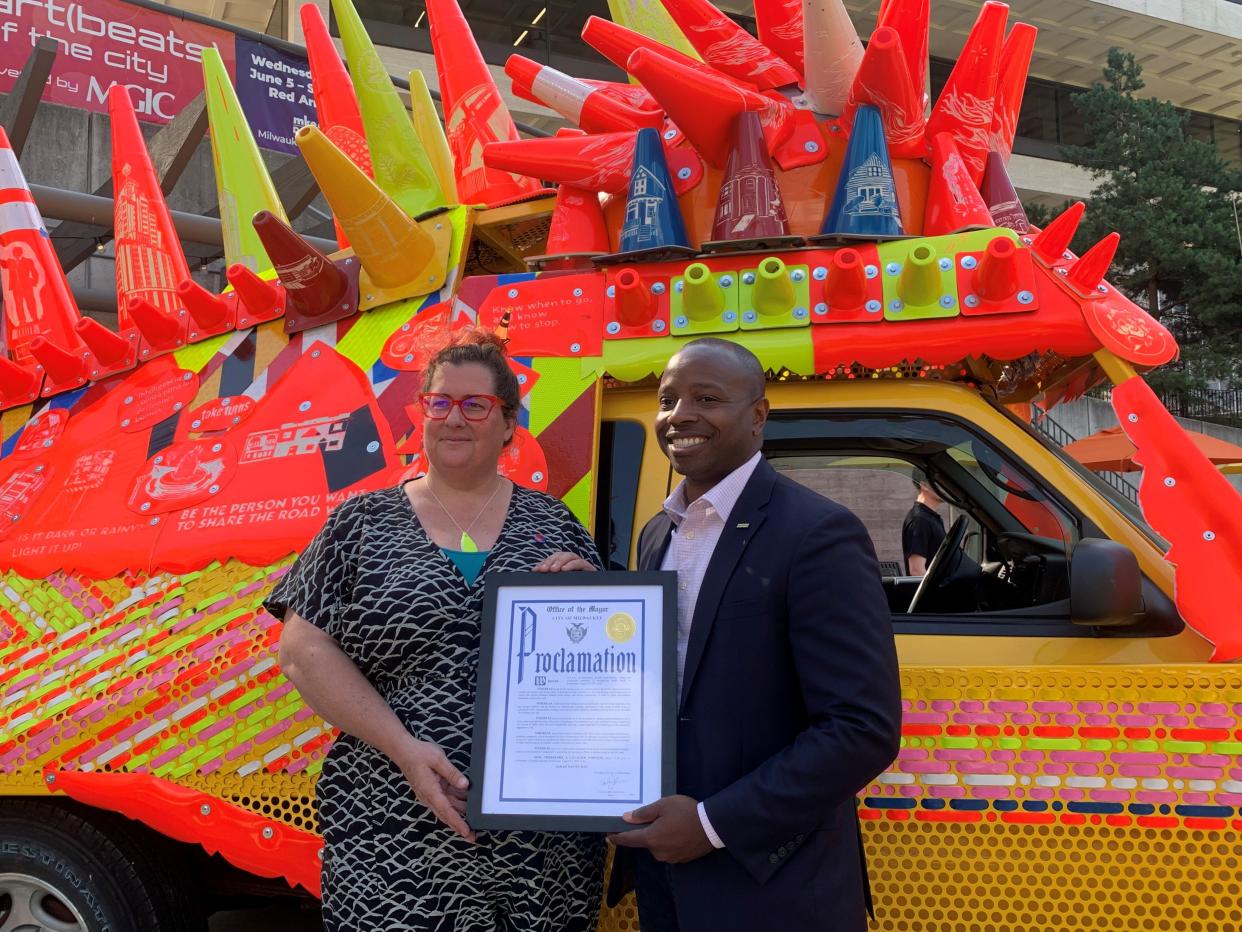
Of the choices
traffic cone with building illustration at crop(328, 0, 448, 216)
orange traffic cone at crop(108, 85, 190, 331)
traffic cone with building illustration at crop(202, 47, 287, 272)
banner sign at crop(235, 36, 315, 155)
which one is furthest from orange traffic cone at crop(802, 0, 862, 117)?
banner sign at crop(235, 36, 315, 155)

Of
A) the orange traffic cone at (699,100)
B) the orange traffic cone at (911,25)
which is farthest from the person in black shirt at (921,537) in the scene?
the orange traffic cone at (699,100)

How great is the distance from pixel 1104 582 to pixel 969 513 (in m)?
1.20

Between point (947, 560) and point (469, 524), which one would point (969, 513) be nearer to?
point (947, 560)

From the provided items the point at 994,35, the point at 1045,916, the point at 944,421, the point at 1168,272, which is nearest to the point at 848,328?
the point at 944,421

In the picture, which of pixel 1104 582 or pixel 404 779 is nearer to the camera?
pixel 404 779

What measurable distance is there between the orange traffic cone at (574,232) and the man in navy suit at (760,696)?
52.7 inches

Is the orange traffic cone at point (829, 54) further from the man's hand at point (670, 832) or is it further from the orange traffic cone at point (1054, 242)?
the man's hand at point (670, 832)

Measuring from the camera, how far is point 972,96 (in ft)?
10.9

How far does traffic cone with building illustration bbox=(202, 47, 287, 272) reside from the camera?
14.2 feet

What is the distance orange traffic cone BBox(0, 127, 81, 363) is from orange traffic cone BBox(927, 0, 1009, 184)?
3.43 meters

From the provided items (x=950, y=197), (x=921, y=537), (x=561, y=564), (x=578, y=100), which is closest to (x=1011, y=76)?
(x=950, y=197)

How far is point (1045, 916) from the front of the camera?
243cm

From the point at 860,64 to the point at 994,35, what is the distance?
0.58 metres

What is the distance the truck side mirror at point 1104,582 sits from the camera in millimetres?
2299
